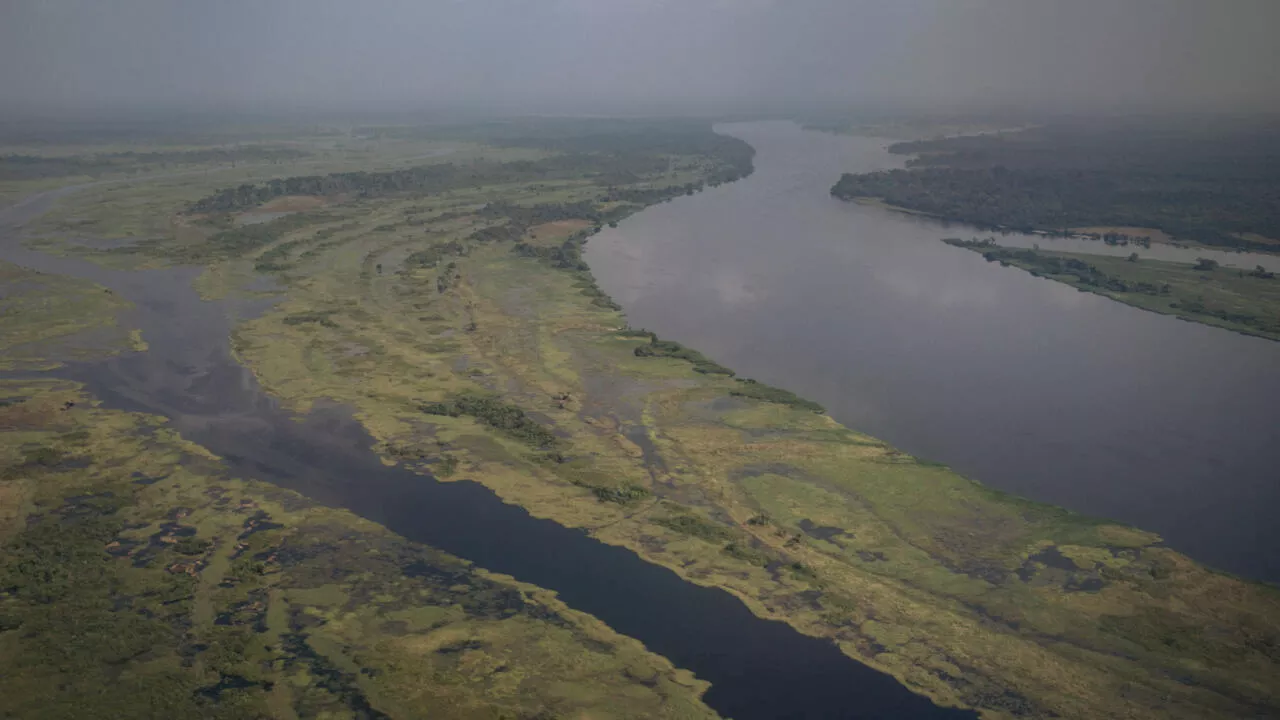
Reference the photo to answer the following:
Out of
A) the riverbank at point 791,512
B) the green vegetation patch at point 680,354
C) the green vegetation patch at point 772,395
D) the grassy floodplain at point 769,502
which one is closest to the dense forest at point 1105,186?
the green vegetation patch at point 680,354

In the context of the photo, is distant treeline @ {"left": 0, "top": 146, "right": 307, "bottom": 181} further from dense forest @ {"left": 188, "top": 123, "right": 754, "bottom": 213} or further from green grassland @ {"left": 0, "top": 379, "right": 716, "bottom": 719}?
green grassland @ {"left": 0, "top": 379, "right": 716, "bottom": 719}

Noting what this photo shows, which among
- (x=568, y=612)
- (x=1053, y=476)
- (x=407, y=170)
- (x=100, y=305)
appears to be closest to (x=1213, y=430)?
(x=1053, y=476)

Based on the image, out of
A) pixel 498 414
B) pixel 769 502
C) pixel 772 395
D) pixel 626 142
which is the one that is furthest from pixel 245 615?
pixel 626 142

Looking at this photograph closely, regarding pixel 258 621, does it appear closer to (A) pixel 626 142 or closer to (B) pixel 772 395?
(B) pixel 772 395

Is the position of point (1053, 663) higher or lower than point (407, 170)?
lower

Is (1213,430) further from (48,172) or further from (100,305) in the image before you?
(48,172)

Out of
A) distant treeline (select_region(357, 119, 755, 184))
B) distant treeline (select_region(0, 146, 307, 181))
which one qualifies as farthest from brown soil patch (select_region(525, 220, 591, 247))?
distant treeline (select_region(0, 146, 307, 181))
